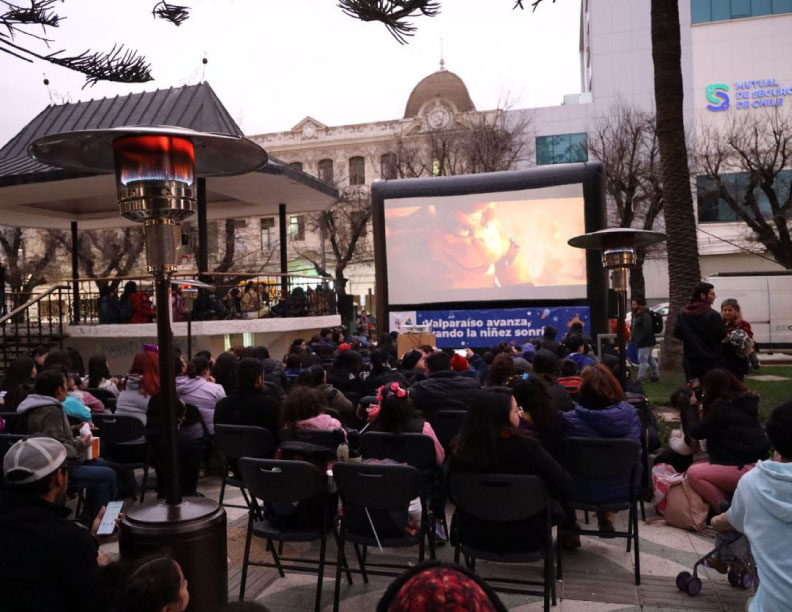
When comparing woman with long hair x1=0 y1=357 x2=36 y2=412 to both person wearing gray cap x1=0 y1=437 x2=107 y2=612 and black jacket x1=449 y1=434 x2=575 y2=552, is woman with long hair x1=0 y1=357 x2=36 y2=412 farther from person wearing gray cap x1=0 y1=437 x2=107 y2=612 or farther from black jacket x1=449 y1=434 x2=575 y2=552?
black jacket x1=449 y1=434 x2=575 y2=552

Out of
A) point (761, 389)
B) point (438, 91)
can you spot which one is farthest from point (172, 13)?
point (438, 91)

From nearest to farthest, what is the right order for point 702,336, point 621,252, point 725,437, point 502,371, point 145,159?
point 145,159 → point 725,437 → point 502,371 → point 621,252 → point 702,336

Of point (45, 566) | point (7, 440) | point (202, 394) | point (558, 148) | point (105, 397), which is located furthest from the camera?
→ point (558, 148)

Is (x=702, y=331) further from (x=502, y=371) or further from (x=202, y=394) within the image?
(x=202, y=394)

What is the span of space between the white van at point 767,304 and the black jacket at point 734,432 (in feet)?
50.3

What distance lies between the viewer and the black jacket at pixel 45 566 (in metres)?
2.37

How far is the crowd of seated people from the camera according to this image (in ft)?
12.4

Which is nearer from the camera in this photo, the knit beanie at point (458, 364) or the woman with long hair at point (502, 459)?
the woman with long hair at point (502, 459)

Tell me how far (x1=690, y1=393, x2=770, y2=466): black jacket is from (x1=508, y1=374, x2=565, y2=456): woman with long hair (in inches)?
41.0

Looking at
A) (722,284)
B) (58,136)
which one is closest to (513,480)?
(58,136)

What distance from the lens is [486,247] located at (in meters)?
15.8

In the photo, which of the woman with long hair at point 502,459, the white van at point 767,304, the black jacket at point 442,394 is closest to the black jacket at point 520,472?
the woman with long hair at point 502,459

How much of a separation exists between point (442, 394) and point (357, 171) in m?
35.7

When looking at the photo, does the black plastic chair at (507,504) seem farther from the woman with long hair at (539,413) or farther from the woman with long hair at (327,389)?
the woman with long hair at (327,389)
